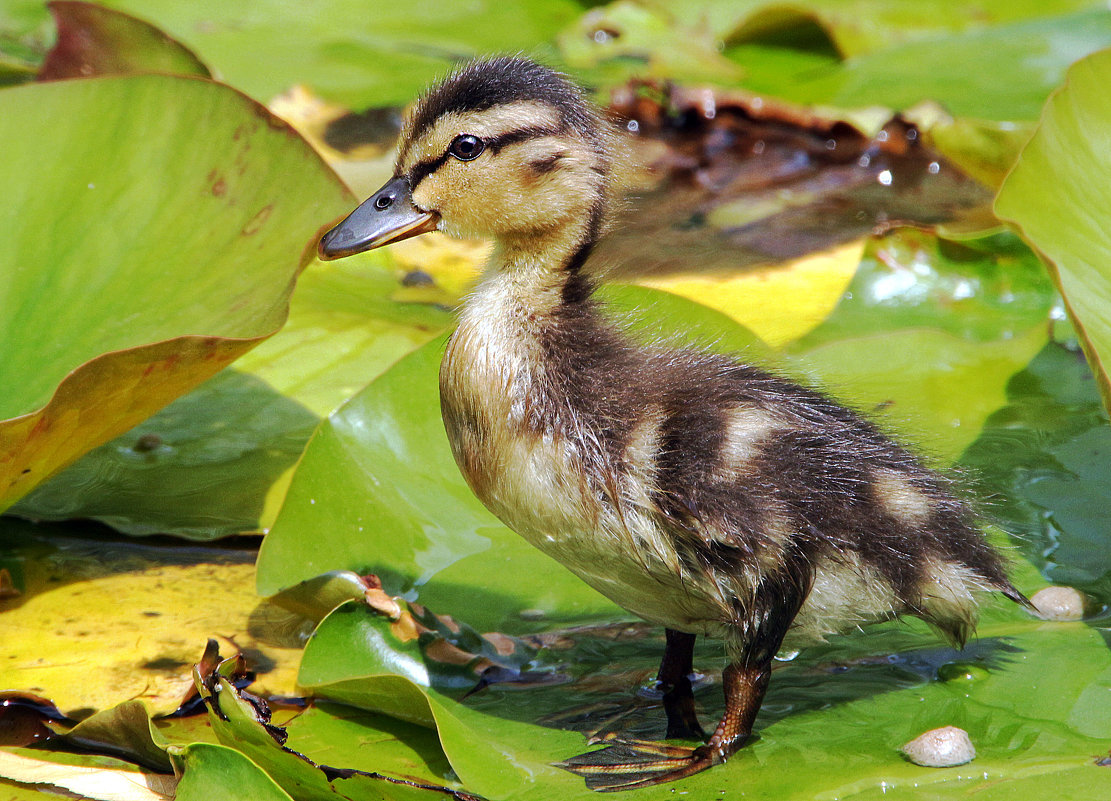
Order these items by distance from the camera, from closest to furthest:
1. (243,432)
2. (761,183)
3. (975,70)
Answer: (243,432) < (761,183) < (975,70)

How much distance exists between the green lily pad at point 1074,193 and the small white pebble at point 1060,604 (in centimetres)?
47

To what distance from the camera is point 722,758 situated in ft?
6.67

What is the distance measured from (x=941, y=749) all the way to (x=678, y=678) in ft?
1.78

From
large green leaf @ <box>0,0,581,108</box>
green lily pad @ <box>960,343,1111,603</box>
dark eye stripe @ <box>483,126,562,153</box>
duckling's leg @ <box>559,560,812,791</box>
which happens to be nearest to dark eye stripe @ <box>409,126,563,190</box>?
dark eye stripe @ <box>483,126,562,153</box>

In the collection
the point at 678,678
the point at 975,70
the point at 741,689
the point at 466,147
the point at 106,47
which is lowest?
the point at 678,678

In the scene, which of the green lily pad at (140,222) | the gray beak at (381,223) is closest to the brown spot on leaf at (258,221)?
the green lily pad at (140,222)

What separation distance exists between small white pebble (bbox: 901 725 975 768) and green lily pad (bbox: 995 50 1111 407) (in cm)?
77

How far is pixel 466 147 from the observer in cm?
219

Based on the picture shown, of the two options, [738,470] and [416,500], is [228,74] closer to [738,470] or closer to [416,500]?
[416,500]

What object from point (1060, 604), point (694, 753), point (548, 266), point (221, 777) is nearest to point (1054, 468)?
point (1060, 604)

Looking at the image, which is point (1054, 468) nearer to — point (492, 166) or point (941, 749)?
point (941, 749)

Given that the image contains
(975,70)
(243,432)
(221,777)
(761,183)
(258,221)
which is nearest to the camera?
(221,777)

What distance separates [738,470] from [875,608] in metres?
0.38

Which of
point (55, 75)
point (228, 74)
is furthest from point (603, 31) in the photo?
point (55, 75)
